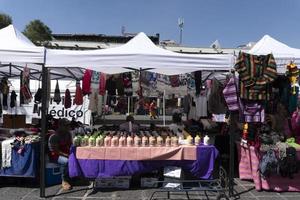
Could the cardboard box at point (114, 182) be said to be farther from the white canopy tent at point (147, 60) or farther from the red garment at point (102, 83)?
the red garment at point (102, 83)

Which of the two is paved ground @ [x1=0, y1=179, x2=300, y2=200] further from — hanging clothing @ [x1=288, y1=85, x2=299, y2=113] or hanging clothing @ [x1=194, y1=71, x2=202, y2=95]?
hanging clothing @ [x1=194, y1=71, x2=202, y2=95]

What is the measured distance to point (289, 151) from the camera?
7.01 meters

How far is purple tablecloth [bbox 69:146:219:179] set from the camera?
7082mm

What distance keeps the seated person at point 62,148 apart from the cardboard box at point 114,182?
52 cm

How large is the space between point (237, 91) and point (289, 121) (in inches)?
71.9

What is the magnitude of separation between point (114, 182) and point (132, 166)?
0.56 metres

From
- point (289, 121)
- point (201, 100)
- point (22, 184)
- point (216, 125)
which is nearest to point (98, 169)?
point (22, 184)

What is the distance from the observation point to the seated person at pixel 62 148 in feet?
24.1

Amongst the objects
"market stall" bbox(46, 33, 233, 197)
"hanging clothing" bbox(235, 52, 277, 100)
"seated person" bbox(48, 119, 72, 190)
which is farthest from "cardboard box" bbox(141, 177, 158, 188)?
"hanging clothing" bbox(235, 52, 277, 100)

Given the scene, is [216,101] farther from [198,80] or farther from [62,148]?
[62,148]

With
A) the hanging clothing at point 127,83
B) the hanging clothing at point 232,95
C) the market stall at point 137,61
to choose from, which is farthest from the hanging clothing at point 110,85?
the hanging clothing at point 232,95

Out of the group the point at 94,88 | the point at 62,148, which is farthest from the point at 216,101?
the point at 94,88

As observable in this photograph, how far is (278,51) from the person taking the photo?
→ 29.3 feet

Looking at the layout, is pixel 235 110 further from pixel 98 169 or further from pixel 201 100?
pixel 201 100
